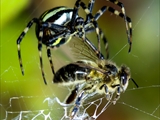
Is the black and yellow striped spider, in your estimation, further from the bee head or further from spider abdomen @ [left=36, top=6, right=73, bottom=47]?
the bee head

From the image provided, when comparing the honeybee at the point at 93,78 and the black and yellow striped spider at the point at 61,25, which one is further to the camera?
the black and yellow striped spider at the point at 61,25

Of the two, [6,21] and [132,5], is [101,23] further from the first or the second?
[6,21]

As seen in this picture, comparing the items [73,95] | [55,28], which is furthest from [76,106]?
[55,28]

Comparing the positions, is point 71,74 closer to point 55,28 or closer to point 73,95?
point 73,95

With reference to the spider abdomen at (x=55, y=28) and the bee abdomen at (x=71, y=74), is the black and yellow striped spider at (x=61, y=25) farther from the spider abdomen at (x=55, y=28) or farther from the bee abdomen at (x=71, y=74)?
the bee abdomen at (x=71, y=74)

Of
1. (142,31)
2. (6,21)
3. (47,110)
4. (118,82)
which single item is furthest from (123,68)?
(6,21)

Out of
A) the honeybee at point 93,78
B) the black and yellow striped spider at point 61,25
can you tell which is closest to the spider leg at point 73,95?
the honeybee at point 93,78
